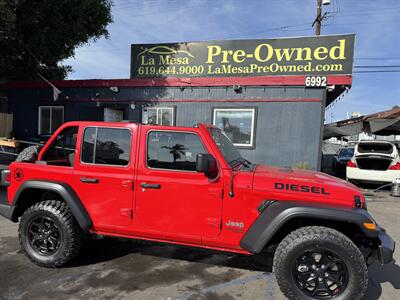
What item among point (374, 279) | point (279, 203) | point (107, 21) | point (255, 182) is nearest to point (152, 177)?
point (255, 182)

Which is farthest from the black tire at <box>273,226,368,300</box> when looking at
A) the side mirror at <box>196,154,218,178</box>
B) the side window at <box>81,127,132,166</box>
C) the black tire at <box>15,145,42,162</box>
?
the black tire at <box>15,145,42,162</box>

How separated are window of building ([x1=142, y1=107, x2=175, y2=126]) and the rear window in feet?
22.3

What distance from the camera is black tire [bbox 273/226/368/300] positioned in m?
3.28

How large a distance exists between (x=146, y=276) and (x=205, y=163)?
1.67m

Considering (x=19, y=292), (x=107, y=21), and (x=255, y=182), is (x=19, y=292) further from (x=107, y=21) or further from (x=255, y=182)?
(x=107, y=21)

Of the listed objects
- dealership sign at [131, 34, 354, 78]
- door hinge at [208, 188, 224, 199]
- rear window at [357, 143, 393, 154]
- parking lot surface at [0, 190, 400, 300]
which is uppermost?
dealership sign at [131, 34, 354, 78]

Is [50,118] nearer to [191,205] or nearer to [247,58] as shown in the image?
[247,58]

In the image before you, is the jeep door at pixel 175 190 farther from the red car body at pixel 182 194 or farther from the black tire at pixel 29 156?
the black tire at pixel 29 156

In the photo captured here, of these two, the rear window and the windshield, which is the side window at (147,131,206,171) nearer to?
the windshield

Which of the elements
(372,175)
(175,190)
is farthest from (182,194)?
(372,175)

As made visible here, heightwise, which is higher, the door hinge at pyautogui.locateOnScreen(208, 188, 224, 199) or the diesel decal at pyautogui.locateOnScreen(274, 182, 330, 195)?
the diesel decal at pyautogui.locateOnScreen(274, 182, 330, 195)

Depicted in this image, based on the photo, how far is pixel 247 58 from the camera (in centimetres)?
1200

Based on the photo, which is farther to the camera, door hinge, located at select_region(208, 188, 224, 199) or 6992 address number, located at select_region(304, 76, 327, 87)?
6992 address number, located at select_region(304, 76, 327, 87)

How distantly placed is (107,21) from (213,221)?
10.7m
